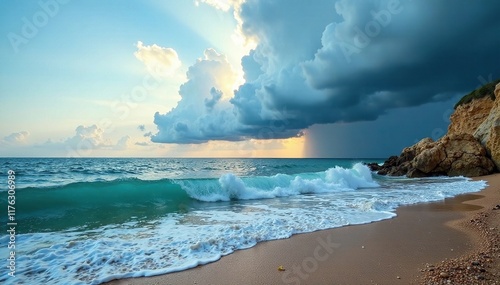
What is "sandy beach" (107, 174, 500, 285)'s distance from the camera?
4184 millimetres

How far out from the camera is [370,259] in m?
5.00

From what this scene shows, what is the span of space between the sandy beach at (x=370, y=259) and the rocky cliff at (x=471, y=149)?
22.6 metres

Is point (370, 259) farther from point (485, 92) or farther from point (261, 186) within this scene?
point (485, 92)

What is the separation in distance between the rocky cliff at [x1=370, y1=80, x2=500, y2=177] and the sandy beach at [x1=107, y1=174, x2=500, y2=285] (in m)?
22.6

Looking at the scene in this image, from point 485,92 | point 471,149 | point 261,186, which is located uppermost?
point 485,92

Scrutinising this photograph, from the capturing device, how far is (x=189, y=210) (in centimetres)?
1120

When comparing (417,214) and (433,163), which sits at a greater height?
(433,163)

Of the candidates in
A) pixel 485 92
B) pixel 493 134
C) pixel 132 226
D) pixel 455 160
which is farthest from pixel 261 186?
pixel 485 92

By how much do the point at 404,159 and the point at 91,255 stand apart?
4012 centimetres

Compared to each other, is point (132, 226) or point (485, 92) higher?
point (485, 92)

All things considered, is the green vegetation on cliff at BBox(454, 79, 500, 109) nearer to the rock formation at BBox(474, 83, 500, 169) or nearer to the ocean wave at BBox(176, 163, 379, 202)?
the rock formation at BBox(474, 83, 500, 169)

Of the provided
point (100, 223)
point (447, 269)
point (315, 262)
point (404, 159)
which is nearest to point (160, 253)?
point (315, 262)

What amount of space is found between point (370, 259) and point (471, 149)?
2829 cm

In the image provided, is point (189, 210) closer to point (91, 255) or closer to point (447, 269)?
point (91, 255)
